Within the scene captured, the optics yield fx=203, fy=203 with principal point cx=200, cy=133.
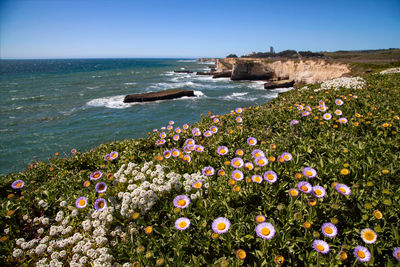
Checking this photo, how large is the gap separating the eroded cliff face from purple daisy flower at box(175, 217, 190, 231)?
1070 inches

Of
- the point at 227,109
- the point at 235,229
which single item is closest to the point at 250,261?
the point at 235,229

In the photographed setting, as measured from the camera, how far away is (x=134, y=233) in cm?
234

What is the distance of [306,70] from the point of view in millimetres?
33844

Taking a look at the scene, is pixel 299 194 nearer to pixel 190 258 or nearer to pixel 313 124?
pixel 190 258

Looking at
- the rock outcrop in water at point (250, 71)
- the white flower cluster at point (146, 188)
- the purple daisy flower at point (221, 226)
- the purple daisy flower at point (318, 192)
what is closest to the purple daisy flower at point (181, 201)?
the white flower cluster at point (146, 188)

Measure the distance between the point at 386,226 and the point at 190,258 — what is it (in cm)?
213

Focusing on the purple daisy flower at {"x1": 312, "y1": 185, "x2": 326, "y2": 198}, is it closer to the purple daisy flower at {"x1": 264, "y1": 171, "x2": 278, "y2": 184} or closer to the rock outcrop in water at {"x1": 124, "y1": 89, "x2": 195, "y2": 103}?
the purple daisy flower at {"x1": 264, "y1": 171, "x2": 278, "y2": 184}

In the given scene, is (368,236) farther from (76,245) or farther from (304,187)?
(76,245)

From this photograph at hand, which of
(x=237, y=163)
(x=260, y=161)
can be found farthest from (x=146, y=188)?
(x=260, y=161)

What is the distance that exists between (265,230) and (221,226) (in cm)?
45

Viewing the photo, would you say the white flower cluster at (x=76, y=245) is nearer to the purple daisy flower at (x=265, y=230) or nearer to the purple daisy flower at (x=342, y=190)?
the purple daisy flower at (x=265, y=230)

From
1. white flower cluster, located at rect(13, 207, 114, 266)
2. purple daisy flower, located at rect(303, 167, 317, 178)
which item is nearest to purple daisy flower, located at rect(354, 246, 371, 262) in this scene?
purple daisy flower, located at rect(303, 167, 317, 178)

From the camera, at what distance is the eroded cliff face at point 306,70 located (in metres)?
28.6

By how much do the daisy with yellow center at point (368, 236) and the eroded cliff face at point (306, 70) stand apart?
2632 cm
